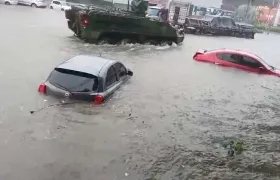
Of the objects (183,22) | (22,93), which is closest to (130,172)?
(22,93)

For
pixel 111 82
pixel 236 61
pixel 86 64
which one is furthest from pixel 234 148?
pixel 236 61

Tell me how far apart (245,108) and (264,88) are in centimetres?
339

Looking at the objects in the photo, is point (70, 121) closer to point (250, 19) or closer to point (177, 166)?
point (177, 166)

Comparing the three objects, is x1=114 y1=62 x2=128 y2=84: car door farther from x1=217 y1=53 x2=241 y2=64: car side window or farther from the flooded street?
x1=217 y1=53 x2=241 y2=64: car side window

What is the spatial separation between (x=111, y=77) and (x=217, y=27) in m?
25.6

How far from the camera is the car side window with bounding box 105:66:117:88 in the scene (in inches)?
367

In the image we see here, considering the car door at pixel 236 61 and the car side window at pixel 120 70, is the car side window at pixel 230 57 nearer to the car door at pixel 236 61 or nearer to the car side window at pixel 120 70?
the car door at pixel 236 61

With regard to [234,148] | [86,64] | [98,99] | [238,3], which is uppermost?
[238,3]

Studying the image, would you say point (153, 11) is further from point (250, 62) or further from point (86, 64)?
point (86, 64)

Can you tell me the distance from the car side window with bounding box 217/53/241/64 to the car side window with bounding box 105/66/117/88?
7.65m

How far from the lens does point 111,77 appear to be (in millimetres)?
9734

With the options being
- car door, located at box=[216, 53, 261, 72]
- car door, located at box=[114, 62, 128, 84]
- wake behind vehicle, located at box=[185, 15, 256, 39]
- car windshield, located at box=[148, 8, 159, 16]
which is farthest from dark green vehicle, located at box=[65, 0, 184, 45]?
wake behind vehicle, located at box=[185, 15, 256, 39]

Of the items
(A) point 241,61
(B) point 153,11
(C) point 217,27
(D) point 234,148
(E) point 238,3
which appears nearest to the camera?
(D) point 234,148

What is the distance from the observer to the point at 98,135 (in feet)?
25.5
